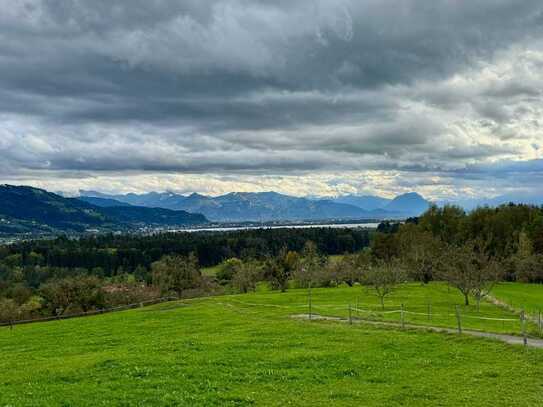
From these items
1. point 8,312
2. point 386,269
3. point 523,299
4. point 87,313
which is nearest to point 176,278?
point 87,313

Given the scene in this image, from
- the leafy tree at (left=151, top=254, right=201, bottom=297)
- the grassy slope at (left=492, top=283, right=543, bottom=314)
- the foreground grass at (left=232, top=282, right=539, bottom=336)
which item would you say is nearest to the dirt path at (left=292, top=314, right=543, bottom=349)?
the foreground grass at (left=232, top=282, right=539, bottom=336)

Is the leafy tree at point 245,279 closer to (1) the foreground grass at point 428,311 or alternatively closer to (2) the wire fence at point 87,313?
(2) the wire fence at point 87,313

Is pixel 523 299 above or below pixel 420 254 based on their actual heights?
below

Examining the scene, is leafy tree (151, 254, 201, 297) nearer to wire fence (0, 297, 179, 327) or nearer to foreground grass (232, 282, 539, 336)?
wire fence (0, 297, 179, 327)

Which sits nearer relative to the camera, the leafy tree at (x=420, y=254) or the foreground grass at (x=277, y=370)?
the foreground grass at (x=277, y=370)

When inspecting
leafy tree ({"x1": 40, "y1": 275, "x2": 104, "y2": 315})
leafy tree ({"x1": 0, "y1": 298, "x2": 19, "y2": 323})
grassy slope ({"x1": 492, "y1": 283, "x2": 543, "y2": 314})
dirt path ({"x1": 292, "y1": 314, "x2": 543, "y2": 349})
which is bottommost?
leafy tree ({"x1": 0, "y1": 298, "x2": 19, "y2": 323})

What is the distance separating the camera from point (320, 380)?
83.7 feet

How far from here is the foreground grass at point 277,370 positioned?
2261 centimetres

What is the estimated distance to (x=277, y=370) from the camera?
27.5 meters

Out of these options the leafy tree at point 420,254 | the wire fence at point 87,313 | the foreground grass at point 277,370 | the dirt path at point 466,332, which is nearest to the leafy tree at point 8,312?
the wire fence at point 87,313

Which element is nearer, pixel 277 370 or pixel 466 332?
pixel 277 370

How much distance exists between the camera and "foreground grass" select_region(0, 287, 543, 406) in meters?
22.6

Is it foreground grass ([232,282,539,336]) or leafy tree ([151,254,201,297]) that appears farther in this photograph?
leafy tree ([151,254,201,297])

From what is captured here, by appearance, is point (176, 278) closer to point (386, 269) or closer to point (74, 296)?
point (74, 296)
